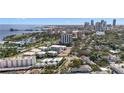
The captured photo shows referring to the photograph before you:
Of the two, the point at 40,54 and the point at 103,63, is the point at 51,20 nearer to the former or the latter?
the point at 40,54

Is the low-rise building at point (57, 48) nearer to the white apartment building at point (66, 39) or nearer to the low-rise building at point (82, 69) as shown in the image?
the white apartment building at point (66, 39)

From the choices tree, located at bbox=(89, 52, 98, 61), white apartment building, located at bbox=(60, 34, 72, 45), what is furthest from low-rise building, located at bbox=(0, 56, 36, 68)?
tree, located at bbox=(89, 52, 98, 61)

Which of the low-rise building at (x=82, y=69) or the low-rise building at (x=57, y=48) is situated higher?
the low-rise building at (x=57, y=48)

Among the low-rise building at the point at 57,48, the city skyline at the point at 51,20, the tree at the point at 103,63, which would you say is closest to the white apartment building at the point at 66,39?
the low-rise building at the point at 57,48

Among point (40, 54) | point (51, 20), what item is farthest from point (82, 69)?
point (51, 20)

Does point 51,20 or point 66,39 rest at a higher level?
point 51,20

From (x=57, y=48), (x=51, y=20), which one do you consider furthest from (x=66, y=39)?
(x=51, y=20)

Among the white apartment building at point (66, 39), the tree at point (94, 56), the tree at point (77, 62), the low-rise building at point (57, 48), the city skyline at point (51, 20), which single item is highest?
the city skyline at point (51, 20)

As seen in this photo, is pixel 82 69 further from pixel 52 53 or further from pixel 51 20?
pixel 51 20

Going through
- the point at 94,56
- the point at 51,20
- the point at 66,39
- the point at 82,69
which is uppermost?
the point at 51,20

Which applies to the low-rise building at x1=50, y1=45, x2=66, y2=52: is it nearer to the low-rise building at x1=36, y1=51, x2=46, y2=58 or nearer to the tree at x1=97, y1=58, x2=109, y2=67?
the low-rise building at x1=36, y1=51, x2=46, y2=58

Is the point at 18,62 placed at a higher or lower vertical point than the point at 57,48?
lower

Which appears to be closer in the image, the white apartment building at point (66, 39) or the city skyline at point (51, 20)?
the city skyline at point (51, 20)
